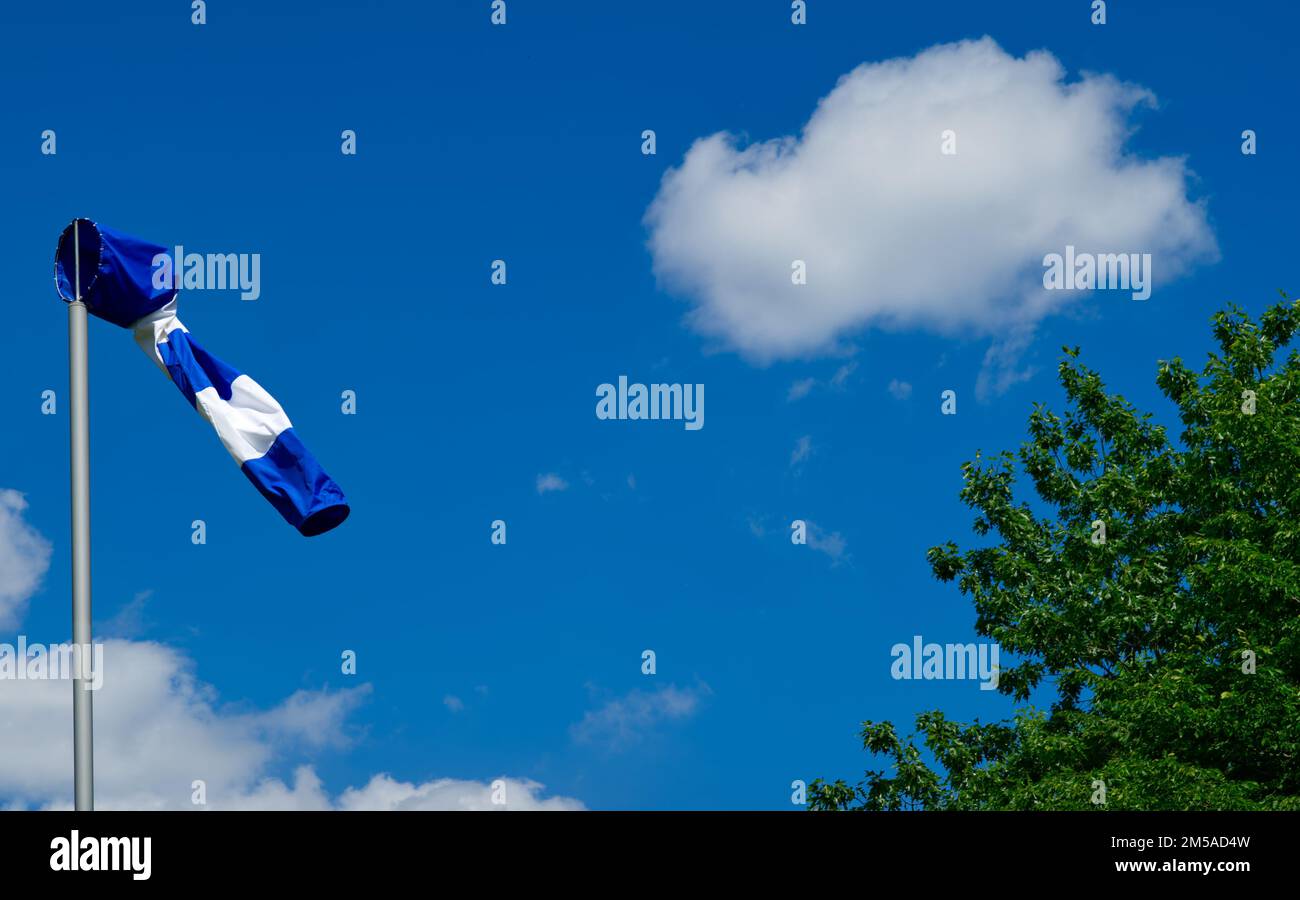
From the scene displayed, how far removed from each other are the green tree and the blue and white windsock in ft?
46.6

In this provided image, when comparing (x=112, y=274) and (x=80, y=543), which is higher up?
(x=112, y=274)

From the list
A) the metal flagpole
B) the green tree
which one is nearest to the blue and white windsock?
the metal flagpole

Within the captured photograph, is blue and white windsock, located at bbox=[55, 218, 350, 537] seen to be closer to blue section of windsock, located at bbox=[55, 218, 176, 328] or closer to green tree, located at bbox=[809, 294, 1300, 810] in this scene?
blue section of windsock, located at bbox=[55, 218, 176, 328]

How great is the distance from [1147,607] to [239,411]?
1793 cm

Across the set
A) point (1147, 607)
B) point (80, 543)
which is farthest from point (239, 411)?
point (1147, 607)

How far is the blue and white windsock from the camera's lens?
453 inches

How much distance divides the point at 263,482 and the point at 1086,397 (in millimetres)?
21211

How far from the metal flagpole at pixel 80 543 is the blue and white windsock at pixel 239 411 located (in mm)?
649

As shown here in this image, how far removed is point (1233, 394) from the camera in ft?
78.6

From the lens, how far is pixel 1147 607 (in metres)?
25.1

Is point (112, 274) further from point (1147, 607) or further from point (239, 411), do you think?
point (1147, 607)
